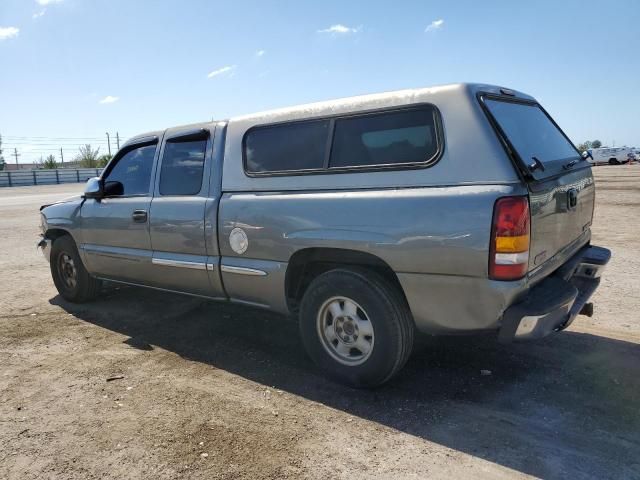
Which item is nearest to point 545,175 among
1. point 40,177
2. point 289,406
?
point 289,406

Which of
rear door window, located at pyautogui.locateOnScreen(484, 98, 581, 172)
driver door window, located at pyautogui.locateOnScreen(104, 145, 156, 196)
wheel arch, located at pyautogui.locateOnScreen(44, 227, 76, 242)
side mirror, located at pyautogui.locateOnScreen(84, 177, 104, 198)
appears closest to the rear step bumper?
rear door window, located at pyautogui.locateOnScreen(484, 98, 581, 172)

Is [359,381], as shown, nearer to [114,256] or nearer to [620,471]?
[620,471]

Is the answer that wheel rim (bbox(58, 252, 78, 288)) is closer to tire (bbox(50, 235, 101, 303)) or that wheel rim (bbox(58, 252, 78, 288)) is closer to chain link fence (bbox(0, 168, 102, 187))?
tire (bbox(50, 235, 101, 303))

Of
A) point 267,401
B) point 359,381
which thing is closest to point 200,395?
point 267,401

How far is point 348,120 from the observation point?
11.1ft

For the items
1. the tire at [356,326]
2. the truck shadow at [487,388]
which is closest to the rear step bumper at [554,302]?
the truck shadow at [487,388]

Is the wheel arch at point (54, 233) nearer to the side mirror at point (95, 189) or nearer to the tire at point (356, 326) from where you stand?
the side mirror at point (95, 189)

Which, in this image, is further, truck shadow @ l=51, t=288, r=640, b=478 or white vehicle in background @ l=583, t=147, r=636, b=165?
Answer: white vehicle in background @ l=583, t=147, r=636, b=165

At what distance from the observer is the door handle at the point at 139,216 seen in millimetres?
4543

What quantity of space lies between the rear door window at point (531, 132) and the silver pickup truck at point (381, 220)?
0.02 metres

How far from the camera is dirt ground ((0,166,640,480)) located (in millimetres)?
2590

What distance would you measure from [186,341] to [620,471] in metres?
3.40

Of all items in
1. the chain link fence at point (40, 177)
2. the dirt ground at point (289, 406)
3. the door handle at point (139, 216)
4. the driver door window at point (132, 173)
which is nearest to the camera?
the dirt ground at point (289, 406)

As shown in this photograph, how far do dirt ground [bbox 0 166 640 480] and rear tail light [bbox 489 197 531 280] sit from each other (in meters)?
0.96
